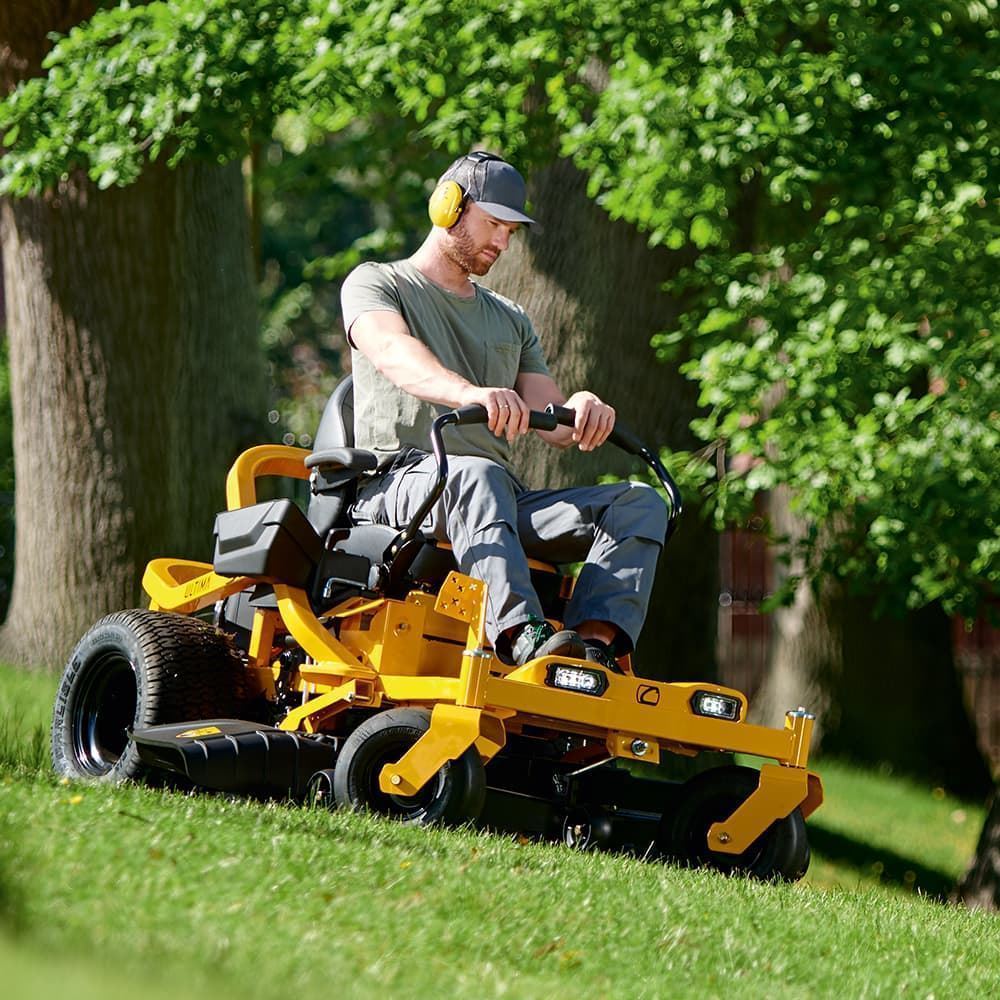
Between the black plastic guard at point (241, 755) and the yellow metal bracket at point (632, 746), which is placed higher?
the yellow metal bracket at point (632, 746)

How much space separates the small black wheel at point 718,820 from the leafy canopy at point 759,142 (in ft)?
8.36

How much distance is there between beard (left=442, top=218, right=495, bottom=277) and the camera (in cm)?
603

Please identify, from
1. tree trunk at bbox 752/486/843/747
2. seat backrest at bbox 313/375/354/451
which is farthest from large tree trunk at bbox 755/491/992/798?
seat backrest at bbox 313/375/354/451

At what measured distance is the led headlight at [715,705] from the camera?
5.55m

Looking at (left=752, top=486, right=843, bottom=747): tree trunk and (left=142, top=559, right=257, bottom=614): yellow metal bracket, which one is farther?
(left=752, top=486, right=843, bottom=747): tree trunk

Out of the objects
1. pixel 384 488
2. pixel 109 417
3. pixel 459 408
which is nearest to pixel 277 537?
pixel 384 488

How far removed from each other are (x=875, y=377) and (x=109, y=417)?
13.3ft

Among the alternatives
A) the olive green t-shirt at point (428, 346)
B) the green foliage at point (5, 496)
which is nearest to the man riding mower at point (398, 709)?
the olive green t-shirt at point (428, 346)

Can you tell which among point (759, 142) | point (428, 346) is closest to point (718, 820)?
point (428, 346)

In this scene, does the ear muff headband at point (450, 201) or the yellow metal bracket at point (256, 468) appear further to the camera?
the yellow metal bracket at point (256, 468)

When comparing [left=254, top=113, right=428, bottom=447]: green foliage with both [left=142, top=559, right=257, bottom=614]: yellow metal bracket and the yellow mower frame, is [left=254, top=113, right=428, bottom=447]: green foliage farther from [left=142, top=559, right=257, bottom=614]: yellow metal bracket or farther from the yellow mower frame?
the yellow mower frame

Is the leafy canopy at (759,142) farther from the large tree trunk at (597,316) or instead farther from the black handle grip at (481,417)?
the black handle grip at (481,417)

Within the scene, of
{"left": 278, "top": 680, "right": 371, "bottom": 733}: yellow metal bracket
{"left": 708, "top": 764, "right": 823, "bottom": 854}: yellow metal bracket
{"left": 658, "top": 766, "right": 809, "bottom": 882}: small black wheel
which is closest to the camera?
{"left": 278, "top": 680, "right": 371, "bottom": 733}: yellow metal bracket

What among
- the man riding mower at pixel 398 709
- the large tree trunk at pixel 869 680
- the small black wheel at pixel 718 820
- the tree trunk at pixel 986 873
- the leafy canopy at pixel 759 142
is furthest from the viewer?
the large tree trunk at pixel 869 680
